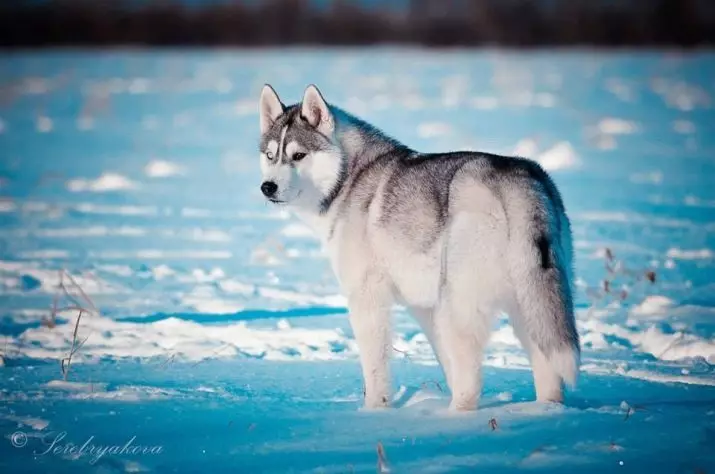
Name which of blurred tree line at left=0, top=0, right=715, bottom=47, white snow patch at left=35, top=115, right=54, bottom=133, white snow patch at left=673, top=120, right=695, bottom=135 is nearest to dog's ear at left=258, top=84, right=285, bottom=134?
white snow patch at left=673, top=120, right=695, bottom=135

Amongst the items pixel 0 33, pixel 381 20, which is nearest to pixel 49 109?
pixel 0 33

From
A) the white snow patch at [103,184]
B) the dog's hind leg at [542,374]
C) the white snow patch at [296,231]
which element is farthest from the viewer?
the white snow patch at [103,184]

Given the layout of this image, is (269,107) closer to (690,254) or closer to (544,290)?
(544,290)

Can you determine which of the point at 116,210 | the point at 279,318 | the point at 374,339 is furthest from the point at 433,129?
the point at 374,339

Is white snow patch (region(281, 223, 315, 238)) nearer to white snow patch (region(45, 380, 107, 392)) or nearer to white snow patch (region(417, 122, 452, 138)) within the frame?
white snow patch (region(45, 380, 107, 392))

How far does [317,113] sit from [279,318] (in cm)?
194

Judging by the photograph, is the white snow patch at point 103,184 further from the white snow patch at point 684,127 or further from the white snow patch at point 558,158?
the white snow patch at point 684,127

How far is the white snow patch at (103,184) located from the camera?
37.7 feet

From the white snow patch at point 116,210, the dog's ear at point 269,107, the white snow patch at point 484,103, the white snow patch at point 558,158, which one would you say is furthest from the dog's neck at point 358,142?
the white snow patch at point 484,103

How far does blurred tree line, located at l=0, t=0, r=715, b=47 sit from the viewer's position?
36250 mm

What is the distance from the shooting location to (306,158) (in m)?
4.52

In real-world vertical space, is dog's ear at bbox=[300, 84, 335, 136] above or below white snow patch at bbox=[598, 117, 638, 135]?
below

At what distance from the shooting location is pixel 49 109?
64.0 feet

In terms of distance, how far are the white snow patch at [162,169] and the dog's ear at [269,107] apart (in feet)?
26.4
